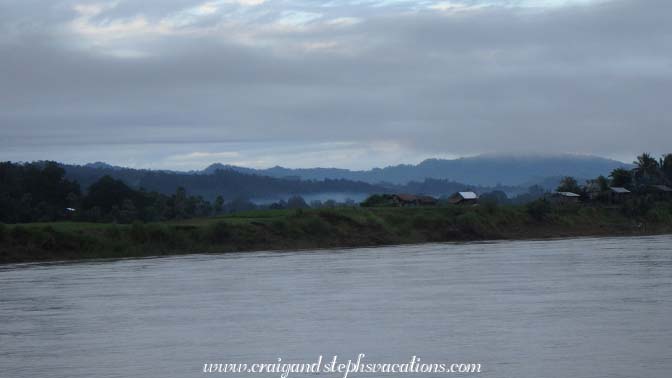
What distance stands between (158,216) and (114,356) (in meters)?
67.1

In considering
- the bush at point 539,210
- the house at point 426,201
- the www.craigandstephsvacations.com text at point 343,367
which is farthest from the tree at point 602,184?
the www.craigandstephsvacations.com text at point 343,367

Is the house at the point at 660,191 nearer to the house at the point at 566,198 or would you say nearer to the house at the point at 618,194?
the house at the point at 618,194

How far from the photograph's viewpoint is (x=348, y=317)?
27031mm

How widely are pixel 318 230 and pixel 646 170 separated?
49.3 meters

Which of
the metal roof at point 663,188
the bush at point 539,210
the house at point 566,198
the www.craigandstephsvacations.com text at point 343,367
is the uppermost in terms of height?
the metal roof at point 663,188

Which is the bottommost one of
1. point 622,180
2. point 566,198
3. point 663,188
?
point 566,198

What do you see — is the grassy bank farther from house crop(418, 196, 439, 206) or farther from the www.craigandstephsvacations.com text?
the www.craigandstephsvacations.com text

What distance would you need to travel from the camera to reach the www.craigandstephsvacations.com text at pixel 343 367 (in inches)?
758

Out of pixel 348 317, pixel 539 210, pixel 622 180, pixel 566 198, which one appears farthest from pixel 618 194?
pixel 348 317

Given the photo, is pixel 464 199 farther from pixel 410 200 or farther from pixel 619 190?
pixel 619 190

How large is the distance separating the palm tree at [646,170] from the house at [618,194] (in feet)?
16.2

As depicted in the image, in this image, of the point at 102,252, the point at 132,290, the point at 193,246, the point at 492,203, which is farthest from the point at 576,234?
the point at 132,290

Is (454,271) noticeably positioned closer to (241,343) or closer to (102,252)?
(241,343)

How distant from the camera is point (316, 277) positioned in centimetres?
4069
